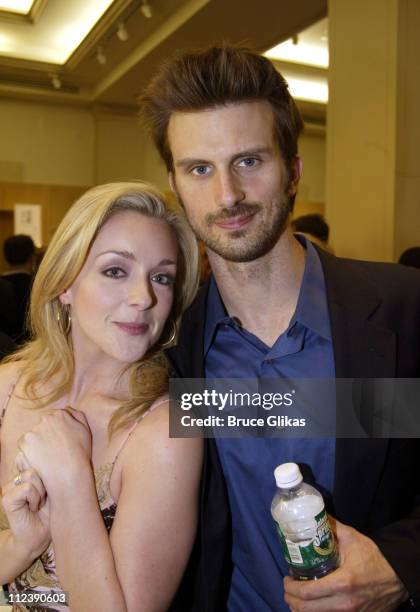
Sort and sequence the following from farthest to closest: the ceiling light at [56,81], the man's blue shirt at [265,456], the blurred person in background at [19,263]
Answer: the ceiling light at [56,81], the blurred person in background at [19,263], the man's blue shirt at [265,456]

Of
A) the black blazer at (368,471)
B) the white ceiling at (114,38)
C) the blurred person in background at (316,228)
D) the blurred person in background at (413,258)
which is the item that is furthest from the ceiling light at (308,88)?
the black blazer at (368,471)

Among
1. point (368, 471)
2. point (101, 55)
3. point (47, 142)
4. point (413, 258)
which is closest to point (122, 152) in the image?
point (47, 142)

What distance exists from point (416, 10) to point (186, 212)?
2.44 metres

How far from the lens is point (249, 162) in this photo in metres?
1.29

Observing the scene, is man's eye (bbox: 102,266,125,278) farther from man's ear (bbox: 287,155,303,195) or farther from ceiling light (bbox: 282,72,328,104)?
ceiling light (bbox: 282,72,328,104)

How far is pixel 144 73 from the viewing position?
5.70 m

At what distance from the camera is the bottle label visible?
89cm

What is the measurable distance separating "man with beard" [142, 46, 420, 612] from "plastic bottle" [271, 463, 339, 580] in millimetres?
111

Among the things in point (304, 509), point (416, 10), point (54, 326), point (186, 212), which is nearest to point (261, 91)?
point (186, 212)

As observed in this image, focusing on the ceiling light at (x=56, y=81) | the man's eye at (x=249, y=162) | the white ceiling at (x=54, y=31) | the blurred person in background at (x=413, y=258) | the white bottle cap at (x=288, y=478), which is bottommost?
the white bottle cap at (x=288, y=478)

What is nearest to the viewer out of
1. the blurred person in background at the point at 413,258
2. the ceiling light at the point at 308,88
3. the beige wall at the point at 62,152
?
the blurred person in background at the point at 413,258

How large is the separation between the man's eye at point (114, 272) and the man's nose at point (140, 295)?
39 millimetres

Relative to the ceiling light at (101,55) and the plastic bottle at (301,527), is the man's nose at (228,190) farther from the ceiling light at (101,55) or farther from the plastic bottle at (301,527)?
the ceiling light at (101,55)

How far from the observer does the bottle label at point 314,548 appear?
2.93 feet
